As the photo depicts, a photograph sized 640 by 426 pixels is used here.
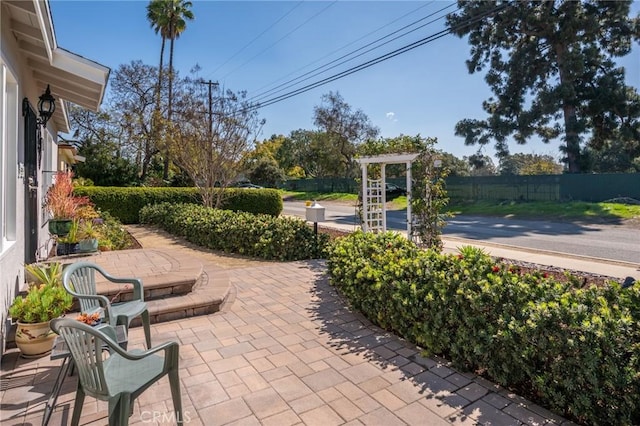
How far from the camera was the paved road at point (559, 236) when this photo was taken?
350 inches

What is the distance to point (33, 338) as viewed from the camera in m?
3.16

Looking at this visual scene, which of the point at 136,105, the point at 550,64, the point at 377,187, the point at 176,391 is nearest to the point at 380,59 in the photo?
the point at 377,187

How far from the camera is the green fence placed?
58.5 feet

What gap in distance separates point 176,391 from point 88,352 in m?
0.55

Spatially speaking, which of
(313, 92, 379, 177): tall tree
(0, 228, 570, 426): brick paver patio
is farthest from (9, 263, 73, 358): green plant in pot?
(313, 92, 379, 177): tall tree

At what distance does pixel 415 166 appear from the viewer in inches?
260

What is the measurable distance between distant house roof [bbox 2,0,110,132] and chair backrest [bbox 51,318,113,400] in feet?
8.69

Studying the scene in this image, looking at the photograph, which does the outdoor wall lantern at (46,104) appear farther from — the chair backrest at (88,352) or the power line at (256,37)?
the power line at (256,37)

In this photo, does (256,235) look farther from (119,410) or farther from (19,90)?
(119,410)

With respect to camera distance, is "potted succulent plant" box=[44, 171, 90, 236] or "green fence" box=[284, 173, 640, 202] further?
"green fence" box=[284, 173, 640, 202]

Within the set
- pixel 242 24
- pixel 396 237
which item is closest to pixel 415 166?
pixel 396 237

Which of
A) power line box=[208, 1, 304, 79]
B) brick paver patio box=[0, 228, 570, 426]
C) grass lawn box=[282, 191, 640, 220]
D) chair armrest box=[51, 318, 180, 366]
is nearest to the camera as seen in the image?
chair armrest box=[51, 318, 180, 366]

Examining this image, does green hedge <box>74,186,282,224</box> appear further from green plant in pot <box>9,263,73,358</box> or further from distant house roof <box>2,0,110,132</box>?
green plant in pot <box>9,263,73,358</box>

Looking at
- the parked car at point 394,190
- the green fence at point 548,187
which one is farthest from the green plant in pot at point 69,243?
the parked car at point 394,190
